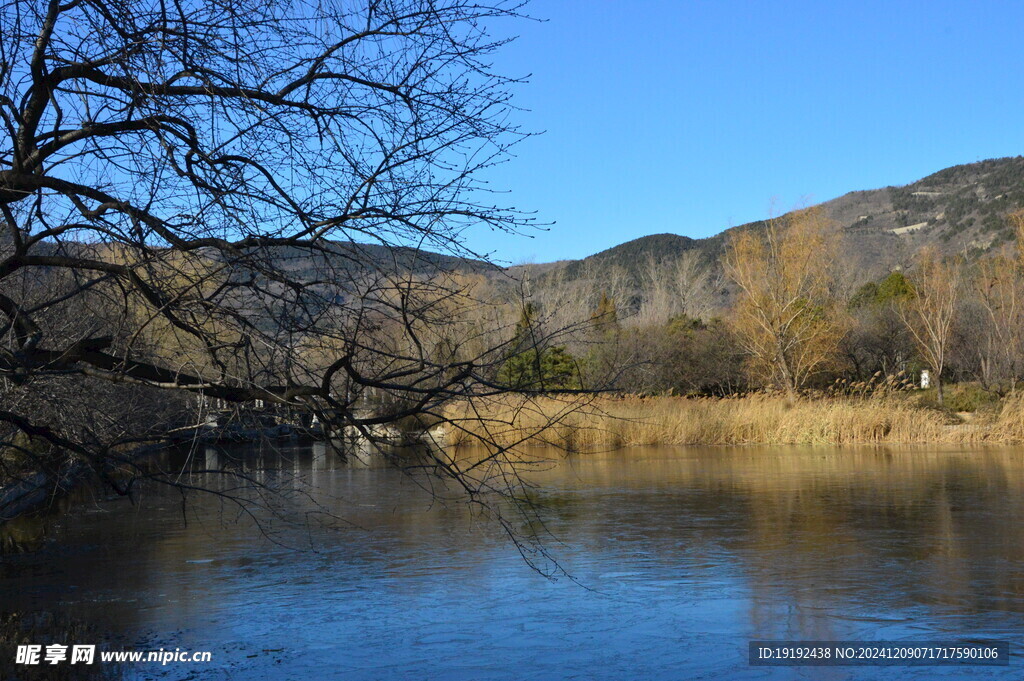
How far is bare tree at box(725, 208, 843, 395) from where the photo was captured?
36.8 metres

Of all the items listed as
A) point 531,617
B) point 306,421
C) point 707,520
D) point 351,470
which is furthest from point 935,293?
point 306,421

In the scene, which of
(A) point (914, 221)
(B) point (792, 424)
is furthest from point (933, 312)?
(A) point (914, 221)

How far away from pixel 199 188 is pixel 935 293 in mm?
35924

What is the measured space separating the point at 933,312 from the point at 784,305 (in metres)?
5.15

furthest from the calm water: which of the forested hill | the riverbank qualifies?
the forested hill

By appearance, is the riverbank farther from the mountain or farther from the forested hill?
the forested hill

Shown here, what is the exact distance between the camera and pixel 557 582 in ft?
30.3

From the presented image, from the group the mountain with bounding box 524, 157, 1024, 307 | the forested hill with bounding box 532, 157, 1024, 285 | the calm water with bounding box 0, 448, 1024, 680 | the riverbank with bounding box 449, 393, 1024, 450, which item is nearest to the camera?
the calm water with bounding box 0, 448, 1024, 680

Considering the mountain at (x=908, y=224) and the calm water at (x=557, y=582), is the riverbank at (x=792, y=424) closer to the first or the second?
the calm water at (x=557, y=582)

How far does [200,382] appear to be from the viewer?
477cm

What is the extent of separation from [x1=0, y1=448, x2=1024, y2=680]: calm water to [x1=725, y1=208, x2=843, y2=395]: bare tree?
21.4 m

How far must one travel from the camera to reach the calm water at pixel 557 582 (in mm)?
6980

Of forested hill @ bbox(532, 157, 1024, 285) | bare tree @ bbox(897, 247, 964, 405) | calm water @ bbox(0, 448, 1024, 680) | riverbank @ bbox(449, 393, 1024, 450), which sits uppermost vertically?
forested hill @ bbox(532, 157, 1024, 285)

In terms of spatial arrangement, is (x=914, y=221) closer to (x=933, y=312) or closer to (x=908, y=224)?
(x=908, y=224)
